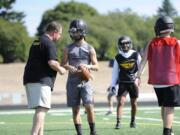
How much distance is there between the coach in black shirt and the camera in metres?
8.77

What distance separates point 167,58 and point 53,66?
1.72 metres

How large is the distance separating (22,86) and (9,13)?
43.9 m

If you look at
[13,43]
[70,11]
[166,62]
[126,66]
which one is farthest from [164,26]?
[70,11]

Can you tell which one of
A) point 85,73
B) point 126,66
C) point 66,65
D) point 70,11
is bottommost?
point 70,11

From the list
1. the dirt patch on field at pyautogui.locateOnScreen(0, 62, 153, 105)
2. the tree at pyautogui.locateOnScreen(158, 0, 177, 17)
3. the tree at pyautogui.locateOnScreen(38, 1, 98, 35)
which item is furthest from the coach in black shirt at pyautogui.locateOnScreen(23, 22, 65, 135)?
the tree at pyautogui.locateOnScreen(158, 0, 177, 17)

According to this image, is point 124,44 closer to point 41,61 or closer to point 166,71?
point 166,71

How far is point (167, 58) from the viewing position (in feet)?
28.8

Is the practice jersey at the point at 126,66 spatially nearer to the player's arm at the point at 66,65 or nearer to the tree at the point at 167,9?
the player's arm at the point at 66,65

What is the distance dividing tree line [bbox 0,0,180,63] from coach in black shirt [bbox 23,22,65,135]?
54.8 metres

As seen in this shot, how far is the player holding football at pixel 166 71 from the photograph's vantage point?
28.7 ft

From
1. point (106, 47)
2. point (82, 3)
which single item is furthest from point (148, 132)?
point (82, 3)

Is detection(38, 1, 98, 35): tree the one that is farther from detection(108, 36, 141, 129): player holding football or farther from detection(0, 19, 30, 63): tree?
detection(108, 36, 141, 129): player holding football

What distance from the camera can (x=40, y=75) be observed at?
29.1 feet

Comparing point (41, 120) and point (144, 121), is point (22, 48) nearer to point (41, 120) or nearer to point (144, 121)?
point (144, 121)
